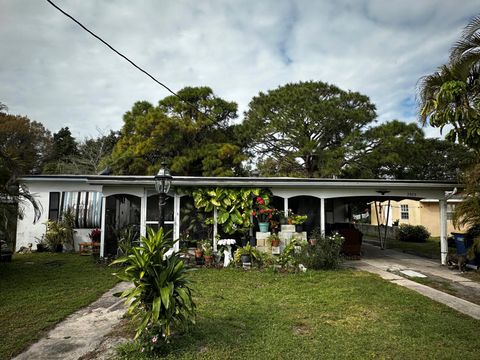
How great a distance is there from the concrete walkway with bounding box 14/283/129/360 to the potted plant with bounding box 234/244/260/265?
12.5ft

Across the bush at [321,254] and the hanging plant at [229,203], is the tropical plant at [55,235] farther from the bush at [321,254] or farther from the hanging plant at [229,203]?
the bush at [321,254]

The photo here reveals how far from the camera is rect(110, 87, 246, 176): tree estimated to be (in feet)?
61.3

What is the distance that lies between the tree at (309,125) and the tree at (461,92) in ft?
34.3

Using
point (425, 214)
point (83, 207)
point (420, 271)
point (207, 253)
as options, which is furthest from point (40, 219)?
point (425, 214)

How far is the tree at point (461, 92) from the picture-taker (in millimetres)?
5778

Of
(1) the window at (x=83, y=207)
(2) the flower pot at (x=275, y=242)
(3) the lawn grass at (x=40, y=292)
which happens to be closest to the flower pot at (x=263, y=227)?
(2) the flower pot at (x=275, y=242)

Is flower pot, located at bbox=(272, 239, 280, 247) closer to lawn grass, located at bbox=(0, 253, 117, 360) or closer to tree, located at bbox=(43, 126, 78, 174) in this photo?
lawn grass, located at bbox=(0, 253, 117, 360)

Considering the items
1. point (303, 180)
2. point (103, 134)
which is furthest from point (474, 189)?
point (103, 134)

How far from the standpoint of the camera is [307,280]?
7250mm

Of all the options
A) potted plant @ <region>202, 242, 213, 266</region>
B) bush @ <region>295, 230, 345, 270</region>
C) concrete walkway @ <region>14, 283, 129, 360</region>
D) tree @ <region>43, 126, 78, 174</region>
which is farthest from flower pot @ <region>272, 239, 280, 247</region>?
tree @ <region>43, 126, 78, 174</region>

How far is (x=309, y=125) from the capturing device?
17703 mm

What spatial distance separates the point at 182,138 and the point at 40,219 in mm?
8960

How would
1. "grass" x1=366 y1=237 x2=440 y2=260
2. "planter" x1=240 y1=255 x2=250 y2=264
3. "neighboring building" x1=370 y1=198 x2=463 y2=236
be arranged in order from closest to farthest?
"planter" x1=240 y1=255 x2=250 y2=264 → "grass" x1=366 y1=237 x2=440 y2=260 → "neighboring building" x1=370 y1=198 x2=463 y2=236

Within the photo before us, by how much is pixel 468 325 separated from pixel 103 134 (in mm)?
27780
